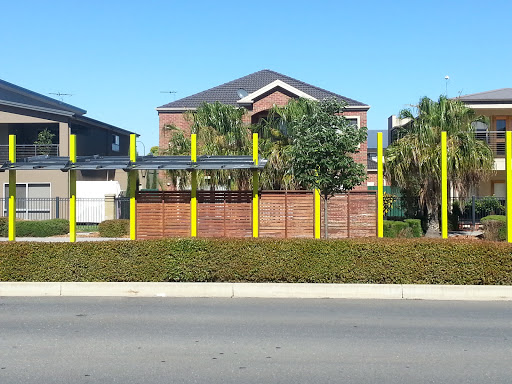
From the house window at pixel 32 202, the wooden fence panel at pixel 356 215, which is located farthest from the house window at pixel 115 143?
the wooden fence panel at pixel 356 215

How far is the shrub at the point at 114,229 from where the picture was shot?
969 inches

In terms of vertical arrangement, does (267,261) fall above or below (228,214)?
below

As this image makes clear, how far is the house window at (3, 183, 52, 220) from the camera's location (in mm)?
30594

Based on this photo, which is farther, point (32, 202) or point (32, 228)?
point (32, 202)

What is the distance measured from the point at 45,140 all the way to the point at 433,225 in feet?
69.3

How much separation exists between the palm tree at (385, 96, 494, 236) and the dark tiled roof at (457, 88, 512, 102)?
8.36 m

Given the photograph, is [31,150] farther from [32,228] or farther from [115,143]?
[115,143]

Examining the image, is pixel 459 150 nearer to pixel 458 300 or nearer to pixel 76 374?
pixel 458 300

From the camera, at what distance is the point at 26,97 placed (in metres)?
38.7

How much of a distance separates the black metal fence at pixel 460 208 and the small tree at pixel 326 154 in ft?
24.4

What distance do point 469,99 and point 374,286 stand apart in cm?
2139

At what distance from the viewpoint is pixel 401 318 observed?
30.6 feet

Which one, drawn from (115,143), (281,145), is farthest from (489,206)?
(115,143)

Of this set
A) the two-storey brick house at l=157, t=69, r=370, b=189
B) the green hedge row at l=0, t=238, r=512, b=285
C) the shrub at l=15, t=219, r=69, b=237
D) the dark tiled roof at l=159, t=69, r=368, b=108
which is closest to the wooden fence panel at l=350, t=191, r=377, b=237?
the two-storey brick house at l=157, t=69, r=370, b=189
